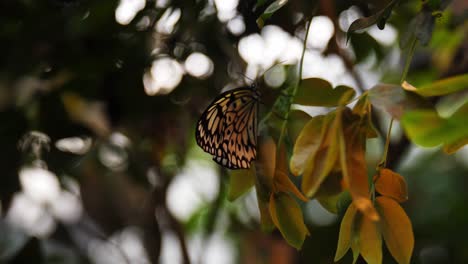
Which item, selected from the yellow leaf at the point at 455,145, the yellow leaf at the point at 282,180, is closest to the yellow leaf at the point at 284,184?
the yellow leaf at the point at 282,180

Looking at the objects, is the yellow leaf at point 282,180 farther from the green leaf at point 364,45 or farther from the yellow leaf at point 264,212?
the green leaf at point 364,45

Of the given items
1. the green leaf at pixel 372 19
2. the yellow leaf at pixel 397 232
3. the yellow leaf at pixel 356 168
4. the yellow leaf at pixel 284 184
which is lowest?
the yellow leaf at pixel 397 232

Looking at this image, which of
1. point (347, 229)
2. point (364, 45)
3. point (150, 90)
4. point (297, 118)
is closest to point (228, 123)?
point (297, 118)

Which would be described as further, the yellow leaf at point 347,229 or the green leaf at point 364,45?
the green leaf at point 364,45

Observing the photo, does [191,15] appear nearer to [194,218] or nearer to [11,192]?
[11,192]

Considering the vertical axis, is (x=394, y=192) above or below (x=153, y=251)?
above

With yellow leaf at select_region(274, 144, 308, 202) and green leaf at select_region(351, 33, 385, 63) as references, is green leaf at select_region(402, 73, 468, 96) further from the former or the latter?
green leaf at select_region(351, 33, 385, 63)

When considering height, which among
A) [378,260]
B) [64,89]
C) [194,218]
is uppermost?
[378,260]

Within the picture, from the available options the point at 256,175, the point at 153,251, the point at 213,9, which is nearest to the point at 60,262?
the point at 153,251
